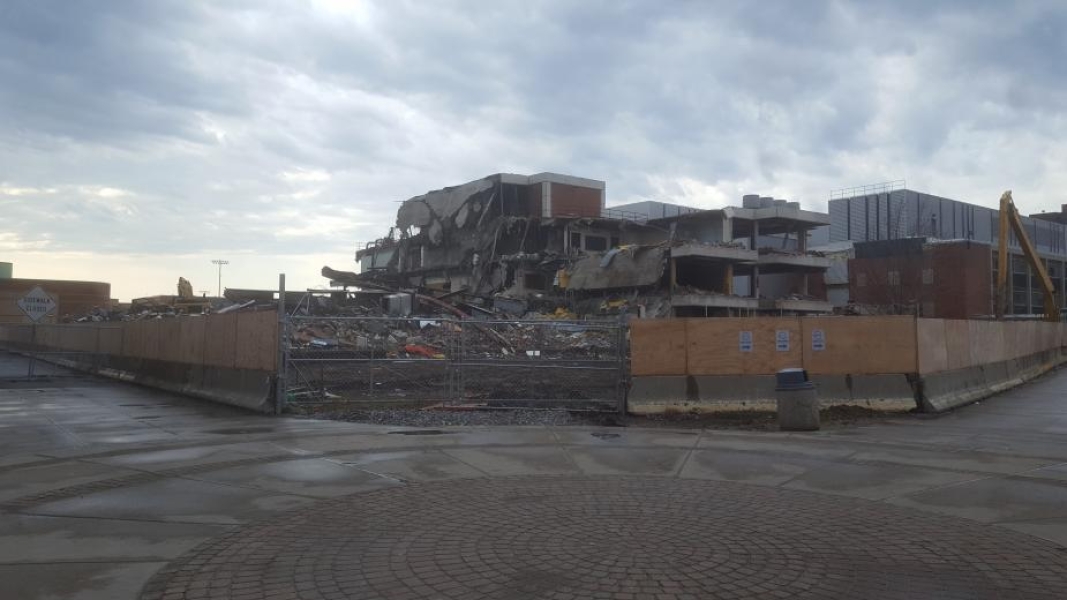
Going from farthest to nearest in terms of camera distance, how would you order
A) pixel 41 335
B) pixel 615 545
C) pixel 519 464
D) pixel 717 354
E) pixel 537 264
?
pixel 537 264 → pixel 41 335 → pixel 717 354 → pixel 519 464 → pixel 615 545

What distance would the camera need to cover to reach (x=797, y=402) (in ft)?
41.3

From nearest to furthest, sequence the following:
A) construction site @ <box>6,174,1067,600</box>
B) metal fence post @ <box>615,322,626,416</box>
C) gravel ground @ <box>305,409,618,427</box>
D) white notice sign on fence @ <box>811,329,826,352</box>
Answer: construction site @ <box>6,174,1067,600</box>
gravel ground @ <box>305,409,618,427</box>
metal fence post @ <box>615,322,626,416</box>
white notice sign on fence @ <box>811,329,826,352</box>

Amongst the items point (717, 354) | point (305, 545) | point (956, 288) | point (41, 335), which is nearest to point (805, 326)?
point (717, 354)

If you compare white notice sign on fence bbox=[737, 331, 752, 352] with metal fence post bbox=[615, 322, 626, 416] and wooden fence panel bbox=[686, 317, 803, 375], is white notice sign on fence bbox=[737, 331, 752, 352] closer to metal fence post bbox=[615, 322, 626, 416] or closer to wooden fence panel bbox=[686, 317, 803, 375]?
wooden fence panel bbox=[686, 317, 803, 375]

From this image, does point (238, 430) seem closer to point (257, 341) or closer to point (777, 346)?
point (257, 341)

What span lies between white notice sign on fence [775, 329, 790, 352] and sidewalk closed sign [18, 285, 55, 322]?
25882mm

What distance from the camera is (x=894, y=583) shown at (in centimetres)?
511

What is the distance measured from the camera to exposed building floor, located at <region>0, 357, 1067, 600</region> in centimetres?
513

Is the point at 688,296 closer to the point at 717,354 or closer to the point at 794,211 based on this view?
the point at 794,211

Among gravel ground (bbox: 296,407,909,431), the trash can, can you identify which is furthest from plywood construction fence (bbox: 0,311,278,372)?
the trash can

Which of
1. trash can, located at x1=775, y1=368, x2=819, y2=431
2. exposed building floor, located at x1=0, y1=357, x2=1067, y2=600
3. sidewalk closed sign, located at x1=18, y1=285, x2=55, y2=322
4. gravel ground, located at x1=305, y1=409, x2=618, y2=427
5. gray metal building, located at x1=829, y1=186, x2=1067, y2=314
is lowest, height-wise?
exposed building floor, located at x1=0, y1=357, x2=1067, y2=600

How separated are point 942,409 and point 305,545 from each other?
43.8 ft

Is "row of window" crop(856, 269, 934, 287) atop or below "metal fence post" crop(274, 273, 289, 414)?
atop

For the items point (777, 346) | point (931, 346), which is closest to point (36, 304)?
point (777, 346)
